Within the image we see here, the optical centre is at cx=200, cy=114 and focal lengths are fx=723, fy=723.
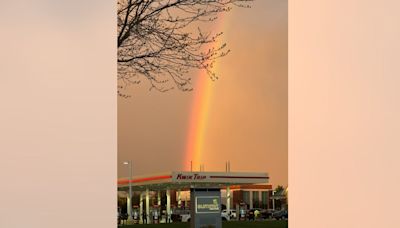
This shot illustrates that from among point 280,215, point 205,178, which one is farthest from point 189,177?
point 280,215

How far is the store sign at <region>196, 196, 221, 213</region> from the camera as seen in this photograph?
15203mm

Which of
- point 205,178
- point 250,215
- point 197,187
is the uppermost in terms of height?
point 197,187

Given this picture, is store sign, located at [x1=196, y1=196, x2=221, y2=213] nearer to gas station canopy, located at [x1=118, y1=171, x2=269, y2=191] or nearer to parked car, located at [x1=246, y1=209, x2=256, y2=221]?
gas station canopy, located at [x1=118, y1=171, x2=269, y2=191]

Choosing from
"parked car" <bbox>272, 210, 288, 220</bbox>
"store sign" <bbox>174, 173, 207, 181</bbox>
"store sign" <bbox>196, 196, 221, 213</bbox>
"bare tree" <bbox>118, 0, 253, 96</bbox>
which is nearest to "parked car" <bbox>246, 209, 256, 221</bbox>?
"parked car" <bbox>272, 210, 288, 220</bbox>

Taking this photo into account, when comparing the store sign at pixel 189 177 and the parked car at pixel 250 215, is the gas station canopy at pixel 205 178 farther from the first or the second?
the parked car at pixel 250 215

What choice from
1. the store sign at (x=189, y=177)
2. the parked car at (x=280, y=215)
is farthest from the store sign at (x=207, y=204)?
the parked car at (x=280, y=215)

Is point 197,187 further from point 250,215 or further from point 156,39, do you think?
point 250,215

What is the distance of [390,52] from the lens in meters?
1.45

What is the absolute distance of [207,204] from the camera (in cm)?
1531

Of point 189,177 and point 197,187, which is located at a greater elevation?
point 197,187

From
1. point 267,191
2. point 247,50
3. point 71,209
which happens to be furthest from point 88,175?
point 267,191

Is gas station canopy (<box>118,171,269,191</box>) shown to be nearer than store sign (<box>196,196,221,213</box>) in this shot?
No

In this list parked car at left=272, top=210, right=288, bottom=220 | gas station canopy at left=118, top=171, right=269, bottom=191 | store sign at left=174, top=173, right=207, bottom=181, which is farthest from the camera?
parked car at left=272, top=210, right=288, bottom=220

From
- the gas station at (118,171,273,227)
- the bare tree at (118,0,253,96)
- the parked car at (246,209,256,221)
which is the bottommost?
the parked car at (246,209,256,221)
